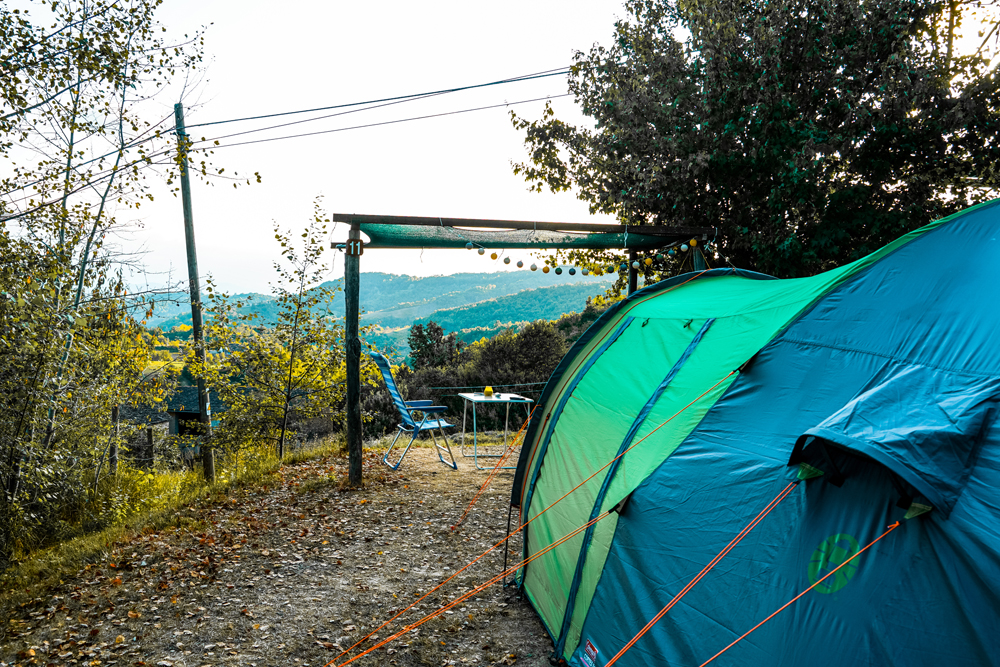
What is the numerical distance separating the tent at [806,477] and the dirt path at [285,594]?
0.67 metres

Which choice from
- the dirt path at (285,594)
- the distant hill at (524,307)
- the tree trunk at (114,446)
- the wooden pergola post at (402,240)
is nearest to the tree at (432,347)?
the tree trunk at (114,446)

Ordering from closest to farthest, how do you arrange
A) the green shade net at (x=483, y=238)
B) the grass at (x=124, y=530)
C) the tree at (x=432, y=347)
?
the grass at (x=124, y=530), the green shade net at (x=483, y=238), the tree at (x=432, y=347)

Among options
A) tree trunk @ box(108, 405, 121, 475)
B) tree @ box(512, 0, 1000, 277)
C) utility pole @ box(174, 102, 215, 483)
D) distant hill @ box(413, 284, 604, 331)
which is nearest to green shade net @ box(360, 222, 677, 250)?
tree @ box(512, 0, 1000, 277)

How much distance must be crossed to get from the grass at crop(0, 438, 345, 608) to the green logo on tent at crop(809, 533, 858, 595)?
4.58 metres

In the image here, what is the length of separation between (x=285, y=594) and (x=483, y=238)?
4.01 meters

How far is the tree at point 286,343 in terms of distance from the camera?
841 cm

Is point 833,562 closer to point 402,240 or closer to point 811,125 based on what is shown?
point 402,240

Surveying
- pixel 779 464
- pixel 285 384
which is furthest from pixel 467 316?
pixel 779 464

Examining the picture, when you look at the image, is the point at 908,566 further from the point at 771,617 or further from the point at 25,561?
the point at 25,561

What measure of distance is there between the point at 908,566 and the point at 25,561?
5.87 m

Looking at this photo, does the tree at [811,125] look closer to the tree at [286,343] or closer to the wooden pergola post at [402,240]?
the wooden pergola post at [402,240]

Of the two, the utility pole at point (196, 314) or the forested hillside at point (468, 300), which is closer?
the utility pole at point (196, 314)

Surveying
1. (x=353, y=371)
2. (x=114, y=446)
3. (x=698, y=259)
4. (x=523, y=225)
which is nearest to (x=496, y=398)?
(x=353, y=371)

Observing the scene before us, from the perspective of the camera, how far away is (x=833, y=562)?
5.16 feet
